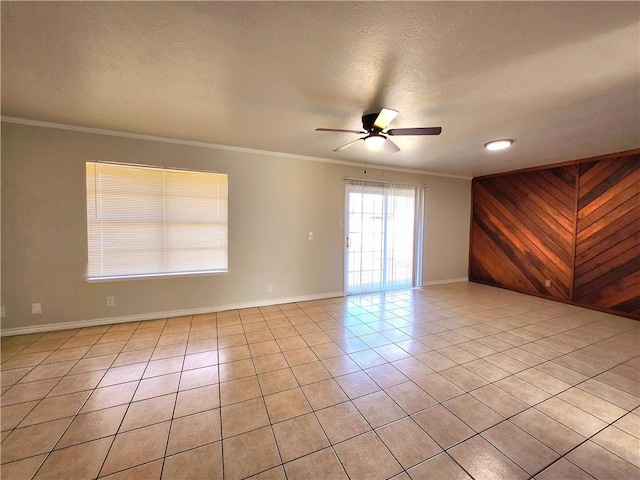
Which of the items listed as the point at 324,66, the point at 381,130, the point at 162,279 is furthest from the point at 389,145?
the point at 162,279

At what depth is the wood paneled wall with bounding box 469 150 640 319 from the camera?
3.88 metres

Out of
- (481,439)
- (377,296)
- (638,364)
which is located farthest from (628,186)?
(481,439)

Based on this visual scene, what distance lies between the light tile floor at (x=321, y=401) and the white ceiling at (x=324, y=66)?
2.52m

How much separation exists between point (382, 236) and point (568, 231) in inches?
126

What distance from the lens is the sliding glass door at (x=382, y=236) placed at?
4.87m

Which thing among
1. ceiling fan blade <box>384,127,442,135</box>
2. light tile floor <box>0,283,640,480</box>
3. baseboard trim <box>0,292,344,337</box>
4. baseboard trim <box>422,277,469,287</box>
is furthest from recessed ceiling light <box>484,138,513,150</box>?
baseboard trim <box>0,292,344,337</box>

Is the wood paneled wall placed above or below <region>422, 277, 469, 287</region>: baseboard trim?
above

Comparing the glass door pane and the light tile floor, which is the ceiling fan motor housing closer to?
the glass door pane

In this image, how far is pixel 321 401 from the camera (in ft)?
6.55

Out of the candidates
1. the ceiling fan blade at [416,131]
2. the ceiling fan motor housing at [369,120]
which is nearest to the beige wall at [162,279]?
the ceiling fan motor housing at [369,120]

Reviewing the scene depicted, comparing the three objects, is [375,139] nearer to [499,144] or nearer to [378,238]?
[499,144]

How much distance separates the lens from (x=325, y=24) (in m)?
1.46

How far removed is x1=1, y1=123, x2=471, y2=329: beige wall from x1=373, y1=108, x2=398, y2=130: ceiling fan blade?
2.11m

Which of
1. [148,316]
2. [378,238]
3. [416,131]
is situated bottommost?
[148,316]
